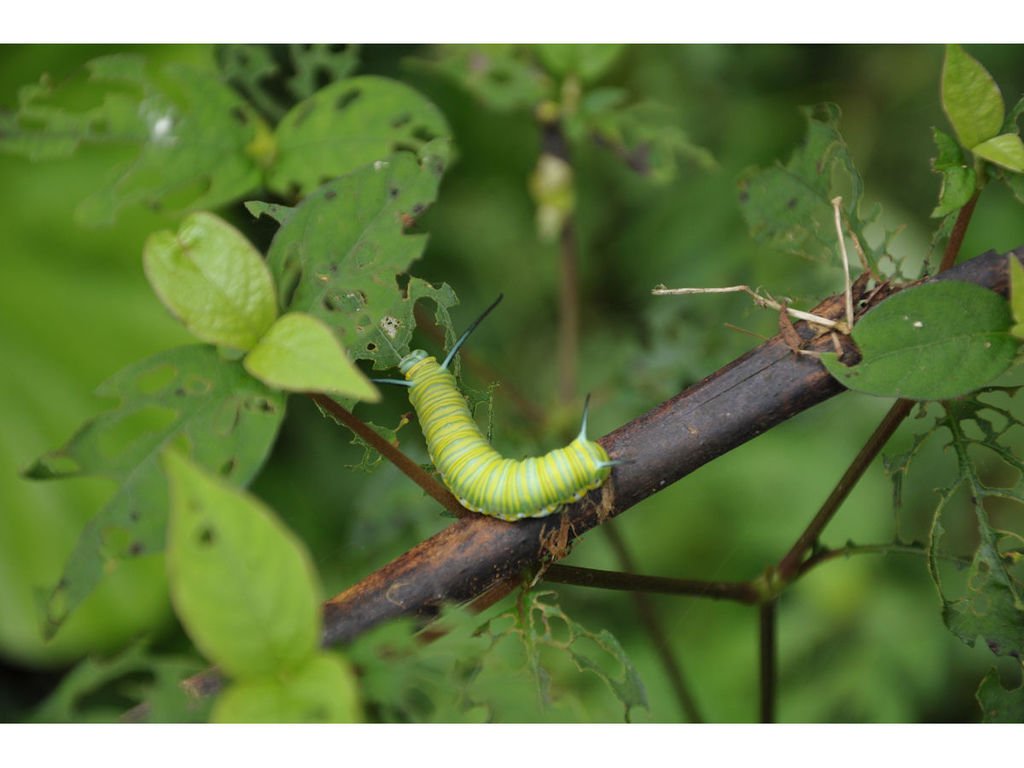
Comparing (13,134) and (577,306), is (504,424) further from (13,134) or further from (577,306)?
(13,134)

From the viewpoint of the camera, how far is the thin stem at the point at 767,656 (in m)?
1.35

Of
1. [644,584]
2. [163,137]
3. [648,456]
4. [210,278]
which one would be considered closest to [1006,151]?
[648,456]

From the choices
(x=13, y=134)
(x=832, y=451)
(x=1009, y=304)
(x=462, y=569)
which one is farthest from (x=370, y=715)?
(x=832, y=451)

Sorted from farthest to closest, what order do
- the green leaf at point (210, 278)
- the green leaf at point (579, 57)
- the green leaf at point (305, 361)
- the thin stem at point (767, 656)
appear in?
the green leaf at point (579, 57)
the thin stem at point (767, 656)
the green leaf at point (210, 278)
the green leaf at point (305, 361)

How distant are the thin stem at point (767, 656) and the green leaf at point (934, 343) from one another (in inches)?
19.4

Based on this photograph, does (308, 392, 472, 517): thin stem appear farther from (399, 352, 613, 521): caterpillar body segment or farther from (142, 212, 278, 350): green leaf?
(142, 212, 278, 350): green leaf

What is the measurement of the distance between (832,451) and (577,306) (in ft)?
2.50

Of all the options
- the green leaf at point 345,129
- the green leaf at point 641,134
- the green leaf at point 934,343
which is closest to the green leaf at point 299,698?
the green leaf at point 934,343

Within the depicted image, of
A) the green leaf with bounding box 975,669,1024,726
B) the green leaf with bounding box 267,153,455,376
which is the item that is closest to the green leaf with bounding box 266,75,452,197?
the green leaf with bounding box 267,153,455,376

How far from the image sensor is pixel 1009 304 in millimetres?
971

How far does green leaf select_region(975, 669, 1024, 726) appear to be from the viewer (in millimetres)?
1188

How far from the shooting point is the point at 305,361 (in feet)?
2.74

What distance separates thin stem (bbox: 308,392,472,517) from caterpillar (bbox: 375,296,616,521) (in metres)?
0.02

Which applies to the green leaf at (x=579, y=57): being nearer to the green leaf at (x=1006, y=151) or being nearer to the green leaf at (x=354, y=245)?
the green leaf at (x=354, y=245)
